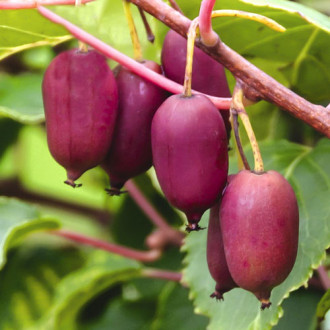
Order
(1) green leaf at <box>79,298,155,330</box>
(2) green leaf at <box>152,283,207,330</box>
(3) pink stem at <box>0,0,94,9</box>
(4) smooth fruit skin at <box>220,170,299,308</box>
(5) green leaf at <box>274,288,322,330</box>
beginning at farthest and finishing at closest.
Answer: (1) green leaf at <box>79,298,155,330</box> → (2) green leaf at <box>152,283,207,330</box> → (5) green leaf at <box>274,288,322,330</box> → (3) pink stem at <box>0,0,94,9</box> → (4) smooth fruit skin at <box>220,170,299,308</box>

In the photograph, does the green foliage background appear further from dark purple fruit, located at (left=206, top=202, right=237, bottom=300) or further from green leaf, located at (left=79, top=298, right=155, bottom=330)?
dark purple fruit, located at (left=206, top=202, right=237, bottom=300)

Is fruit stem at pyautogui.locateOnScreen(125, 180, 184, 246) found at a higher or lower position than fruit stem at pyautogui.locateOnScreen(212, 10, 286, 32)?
lower

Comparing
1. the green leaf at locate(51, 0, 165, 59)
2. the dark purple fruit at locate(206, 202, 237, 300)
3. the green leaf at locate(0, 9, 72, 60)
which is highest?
the green leaf at locate(0, 9, 72, 60)

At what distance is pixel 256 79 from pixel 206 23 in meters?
0.06

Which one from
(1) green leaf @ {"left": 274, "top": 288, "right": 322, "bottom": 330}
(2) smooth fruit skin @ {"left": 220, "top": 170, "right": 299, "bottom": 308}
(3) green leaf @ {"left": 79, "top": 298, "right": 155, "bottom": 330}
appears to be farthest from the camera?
(3) green leaf @ {"left": 79, "top": 298, "right": 155, "bottom": 330}

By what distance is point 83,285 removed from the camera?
3.66ft

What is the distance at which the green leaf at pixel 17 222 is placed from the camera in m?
0.92

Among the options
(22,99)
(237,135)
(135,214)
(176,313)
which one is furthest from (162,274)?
(237,135)

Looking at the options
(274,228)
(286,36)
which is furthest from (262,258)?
(286,36)

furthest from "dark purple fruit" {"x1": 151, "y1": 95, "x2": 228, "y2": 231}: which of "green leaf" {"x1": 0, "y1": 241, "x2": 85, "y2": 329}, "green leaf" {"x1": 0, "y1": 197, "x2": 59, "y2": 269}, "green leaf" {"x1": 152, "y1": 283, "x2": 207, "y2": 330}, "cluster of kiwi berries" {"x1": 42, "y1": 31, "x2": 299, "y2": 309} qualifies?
"green leaf" {"x1": 0, "y1": 241, "x2": 85, "y2": 329}

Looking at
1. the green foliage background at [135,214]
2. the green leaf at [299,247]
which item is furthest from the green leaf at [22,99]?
the green leaf at [299,247]

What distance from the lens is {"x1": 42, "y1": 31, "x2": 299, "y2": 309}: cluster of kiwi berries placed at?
1.91 ft

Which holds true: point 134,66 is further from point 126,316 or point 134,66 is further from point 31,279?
point 31,279

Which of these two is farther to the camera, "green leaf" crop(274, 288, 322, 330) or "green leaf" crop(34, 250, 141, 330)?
"green leaf" crop(34, 250, 141, 330)
